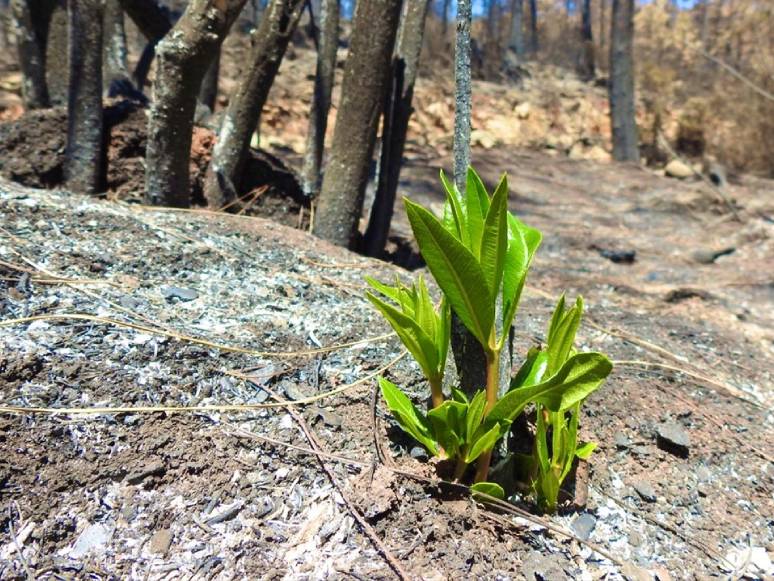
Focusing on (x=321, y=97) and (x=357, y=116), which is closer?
(x=357, y=116)

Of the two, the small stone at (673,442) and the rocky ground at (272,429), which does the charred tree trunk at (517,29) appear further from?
the small stone at (673,442)

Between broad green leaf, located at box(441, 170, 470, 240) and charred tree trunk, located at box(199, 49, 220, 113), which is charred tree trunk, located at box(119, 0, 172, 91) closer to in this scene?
charred tree trunk, located at box(199, 49, 220, 113)

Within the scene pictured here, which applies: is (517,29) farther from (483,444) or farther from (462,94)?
(483,444)

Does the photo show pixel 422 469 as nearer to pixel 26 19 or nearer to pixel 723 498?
pixel 723 498

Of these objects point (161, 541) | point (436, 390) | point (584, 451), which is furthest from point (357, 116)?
point (161, 541)

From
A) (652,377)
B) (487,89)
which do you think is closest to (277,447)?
(652,377)

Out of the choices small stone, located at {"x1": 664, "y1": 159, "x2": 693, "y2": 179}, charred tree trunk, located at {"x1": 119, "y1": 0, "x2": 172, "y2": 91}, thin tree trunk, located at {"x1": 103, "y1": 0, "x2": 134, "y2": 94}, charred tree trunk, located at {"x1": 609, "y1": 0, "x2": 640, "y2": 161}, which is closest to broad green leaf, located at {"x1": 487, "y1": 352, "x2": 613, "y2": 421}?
charred tree trunk, located at {"x1": 119, "y1": 0, "x2": 172, "y2": 91}
